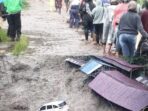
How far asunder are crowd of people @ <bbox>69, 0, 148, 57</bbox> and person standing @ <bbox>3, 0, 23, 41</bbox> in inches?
81.2

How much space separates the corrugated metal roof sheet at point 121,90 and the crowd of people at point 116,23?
1.22 meters

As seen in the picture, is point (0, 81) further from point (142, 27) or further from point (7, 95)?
point (142, 27)

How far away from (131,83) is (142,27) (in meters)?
1.65

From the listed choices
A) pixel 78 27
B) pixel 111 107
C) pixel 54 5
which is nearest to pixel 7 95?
pixel 111 107

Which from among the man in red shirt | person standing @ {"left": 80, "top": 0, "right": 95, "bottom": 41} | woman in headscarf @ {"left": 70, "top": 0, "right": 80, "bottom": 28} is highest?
the man in red shirt

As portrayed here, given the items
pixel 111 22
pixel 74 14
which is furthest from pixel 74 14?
pixel 111 22

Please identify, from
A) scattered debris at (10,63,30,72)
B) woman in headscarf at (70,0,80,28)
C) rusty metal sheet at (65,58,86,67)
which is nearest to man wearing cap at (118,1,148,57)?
rusty metal sheet at (65,58,86,67)

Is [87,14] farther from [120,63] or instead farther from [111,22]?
[120,63]

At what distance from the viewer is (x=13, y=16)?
1523cm

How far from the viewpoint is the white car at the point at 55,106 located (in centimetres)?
934

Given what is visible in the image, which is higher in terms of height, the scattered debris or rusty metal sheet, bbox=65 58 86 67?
rusty metal sheet, bbox=65 58 86 67

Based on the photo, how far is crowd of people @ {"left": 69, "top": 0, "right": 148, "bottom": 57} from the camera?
11188 mm

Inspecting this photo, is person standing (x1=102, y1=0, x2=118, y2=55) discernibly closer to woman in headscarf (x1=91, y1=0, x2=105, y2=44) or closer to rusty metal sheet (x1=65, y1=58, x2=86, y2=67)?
woman in headscarf (x1=91, y1=0, x2=105, y2=44)

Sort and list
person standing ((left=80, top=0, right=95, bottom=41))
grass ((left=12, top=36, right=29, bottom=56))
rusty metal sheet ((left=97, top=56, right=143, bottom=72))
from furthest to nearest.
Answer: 1. person standing ((left=80, top=0, right=95, bottom=41))
2. grass ((left=12, top=36, right=29, bottom=56))
3. rusty metal sheet ((left=97, top=56, right=143, bottom=72))
